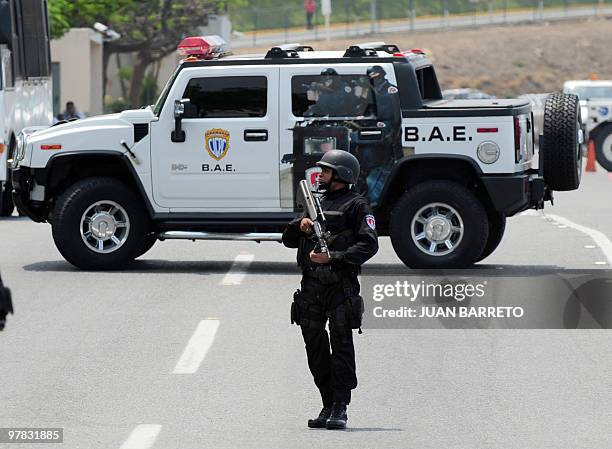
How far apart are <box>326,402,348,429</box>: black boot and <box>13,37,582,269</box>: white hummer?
21.8 feet

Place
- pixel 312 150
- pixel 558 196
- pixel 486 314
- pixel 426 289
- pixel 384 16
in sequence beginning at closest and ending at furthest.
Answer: pixel 486 314
pixel 426 289
pixel 312 150
pixel 558 196
pixel 384 16

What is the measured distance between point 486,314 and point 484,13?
9844cm

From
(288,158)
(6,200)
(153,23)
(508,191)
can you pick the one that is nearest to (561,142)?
(508,191)

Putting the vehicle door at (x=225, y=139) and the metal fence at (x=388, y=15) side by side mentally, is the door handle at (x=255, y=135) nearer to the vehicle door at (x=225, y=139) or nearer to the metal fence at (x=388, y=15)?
the vehicle door at (x=225, y=139)

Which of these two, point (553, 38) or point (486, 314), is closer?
point (486, 314)

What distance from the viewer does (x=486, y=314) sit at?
12688 mm

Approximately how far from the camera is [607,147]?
35.7m

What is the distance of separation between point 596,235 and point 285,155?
5764mm

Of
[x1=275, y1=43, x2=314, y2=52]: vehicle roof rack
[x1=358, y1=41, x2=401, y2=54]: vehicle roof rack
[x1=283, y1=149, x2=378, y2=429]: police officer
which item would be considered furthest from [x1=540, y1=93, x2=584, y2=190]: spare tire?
[x1=283, y1=149, x2=378, y2=429]: police officer

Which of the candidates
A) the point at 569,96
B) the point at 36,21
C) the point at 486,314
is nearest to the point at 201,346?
the point at 486,314

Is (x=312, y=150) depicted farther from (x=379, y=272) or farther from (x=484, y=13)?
(x=484, y=13)

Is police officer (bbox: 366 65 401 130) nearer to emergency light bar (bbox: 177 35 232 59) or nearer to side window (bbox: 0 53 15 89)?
emergency light bar (bbox: 177 35 232 59)

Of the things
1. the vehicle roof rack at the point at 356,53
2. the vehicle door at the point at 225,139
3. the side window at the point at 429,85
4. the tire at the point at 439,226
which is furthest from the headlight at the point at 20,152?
the side window at the point at 429,85

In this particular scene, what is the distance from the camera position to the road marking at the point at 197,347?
33.4ft
